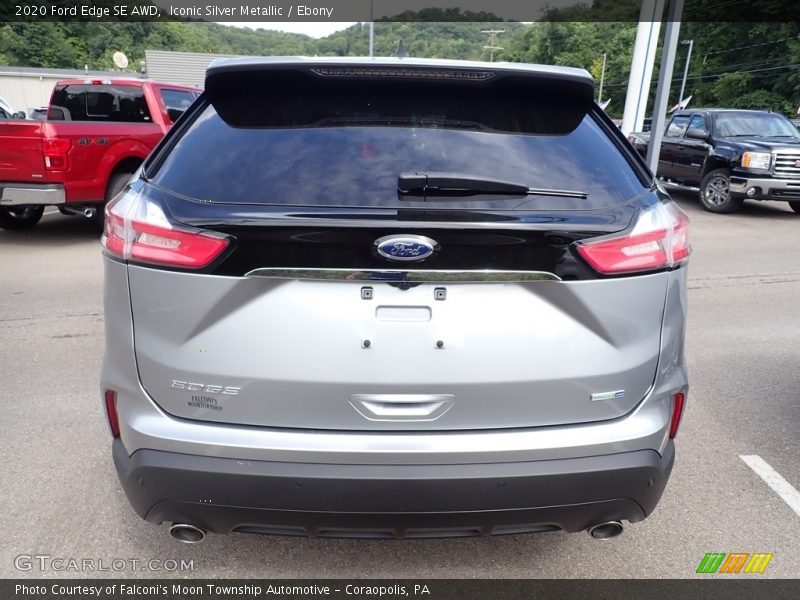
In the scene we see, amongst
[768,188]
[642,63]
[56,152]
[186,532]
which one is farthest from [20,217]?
[642,63]

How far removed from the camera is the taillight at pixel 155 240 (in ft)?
5.86

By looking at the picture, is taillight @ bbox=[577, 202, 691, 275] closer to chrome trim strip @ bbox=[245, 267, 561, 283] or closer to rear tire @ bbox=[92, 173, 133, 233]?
chrome trim strip @ bbox=[245, 267, 561, 283]

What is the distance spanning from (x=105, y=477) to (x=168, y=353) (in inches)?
61.3

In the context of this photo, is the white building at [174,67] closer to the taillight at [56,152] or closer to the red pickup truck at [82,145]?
the red pickup truck at [82,145]

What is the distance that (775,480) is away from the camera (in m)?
3.15

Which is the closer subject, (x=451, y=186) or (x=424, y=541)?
(x=451, y=186)

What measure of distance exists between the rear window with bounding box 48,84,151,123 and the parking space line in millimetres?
8825

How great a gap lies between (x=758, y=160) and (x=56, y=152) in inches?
443

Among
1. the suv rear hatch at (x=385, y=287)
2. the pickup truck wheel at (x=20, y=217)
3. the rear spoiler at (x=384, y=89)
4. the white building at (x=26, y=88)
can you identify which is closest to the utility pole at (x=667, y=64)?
the rear spoiler at (x=384, y=89)

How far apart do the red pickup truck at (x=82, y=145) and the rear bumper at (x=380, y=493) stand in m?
7.20

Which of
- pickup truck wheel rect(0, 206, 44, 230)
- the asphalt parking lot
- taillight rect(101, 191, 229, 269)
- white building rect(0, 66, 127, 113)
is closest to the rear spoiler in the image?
taillight rect(101, 191, 229, 269)

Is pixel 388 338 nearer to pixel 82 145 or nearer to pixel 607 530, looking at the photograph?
pixel 607 530

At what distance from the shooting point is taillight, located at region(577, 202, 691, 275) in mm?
1838

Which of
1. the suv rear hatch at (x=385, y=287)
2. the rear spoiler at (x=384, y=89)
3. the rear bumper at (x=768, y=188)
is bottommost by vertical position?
the rear bumper at (x=768, y=188)
